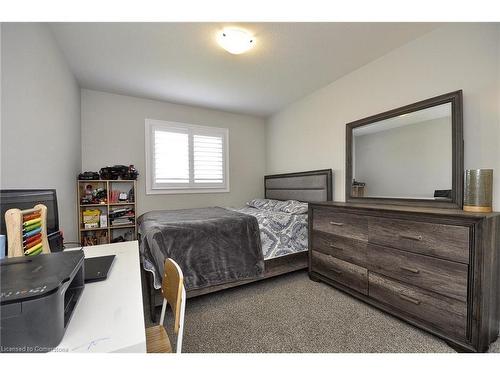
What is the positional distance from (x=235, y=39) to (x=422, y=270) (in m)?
2.40

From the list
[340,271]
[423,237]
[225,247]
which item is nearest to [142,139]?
[225,247]

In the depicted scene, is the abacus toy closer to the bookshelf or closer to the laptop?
the laptop

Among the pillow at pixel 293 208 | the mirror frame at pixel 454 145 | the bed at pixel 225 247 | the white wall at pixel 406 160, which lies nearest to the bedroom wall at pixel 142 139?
the pillow at pixel 293 208

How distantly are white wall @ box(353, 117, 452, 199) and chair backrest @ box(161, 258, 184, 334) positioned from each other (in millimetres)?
2180

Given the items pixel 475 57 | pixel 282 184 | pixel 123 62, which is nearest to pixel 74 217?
pixel 123 62

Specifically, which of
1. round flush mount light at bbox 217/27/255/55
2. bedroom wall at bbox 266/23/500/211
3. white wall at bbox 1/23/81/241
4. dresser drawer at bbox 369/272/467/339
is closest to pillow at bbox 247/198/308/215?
bedroom wall at bbox 266/23/500/211

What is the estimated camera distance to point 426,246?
4.96 ft

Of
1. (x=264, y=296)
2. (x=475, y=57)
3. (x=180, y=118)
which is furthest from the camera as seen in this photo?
(x=180, y=118)

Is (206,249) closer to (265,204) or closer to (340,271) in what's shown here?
(340,271)

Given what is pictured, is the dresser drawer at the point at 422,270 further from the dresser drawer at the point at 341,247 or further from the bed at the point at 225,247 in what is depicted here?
the bed at the point at 225,247

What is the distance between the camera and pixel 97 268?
1047mm
